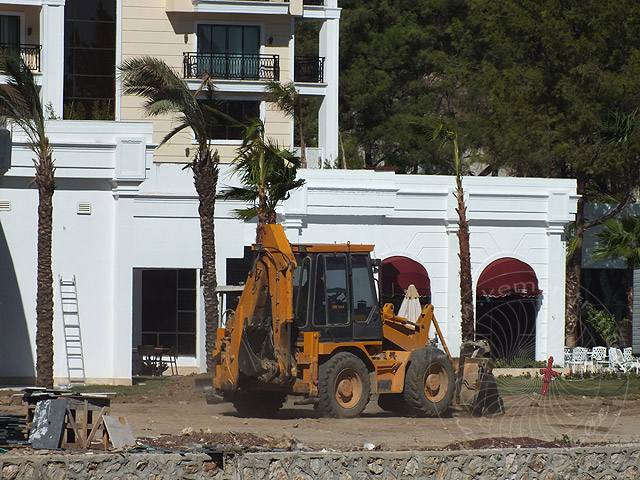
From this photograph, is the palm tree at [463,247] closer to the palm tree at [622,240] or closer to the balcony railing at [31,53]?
the palm tree at [622,240]

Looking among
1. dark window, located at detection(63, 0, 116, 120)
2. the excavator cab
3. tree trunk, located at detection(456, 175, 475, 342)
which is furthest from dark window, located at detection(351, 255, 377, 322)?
dark window, located at detection(63, 0, 116, 120)

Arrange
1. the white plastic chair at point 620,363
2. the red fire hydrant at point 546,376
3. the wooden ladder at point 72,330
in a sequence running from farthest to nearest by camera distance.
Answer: the white plastic chair at point 620,363 < the wooden ladder at point 72,330 < the red fire hydrant at point 546,376

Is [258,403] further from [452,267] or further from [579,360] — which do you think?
[579,360]

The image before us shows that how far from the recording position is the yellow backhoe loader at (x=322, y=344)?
18.2 m

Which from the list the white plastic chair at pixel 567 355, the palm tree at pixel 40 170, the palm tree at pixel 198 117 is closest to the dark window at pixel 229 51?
the palm tree at pixel 198 117

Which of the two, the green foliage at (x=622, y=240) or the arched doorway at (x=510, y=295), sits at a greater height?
the green foliage at (x=622, y=240)

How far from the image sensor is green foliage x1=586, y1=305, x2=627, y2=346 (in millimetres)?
32906

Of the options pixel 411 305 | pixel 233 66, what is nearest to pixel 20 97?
pixel 411 305

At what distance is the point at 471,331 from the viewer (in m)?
27.5

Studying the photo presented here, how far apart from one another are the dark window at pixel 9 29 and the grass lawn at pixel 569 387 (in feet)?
79.5

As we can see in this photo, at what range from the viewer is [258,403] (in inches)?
784

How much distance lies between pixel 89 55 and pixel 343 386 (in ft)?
90.7

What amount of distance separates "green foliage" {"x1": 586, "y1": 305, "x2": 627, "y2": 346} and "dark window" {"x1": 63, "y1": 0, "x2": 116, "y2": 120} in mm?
18846

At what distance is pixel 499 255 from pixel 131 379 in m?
10.5
